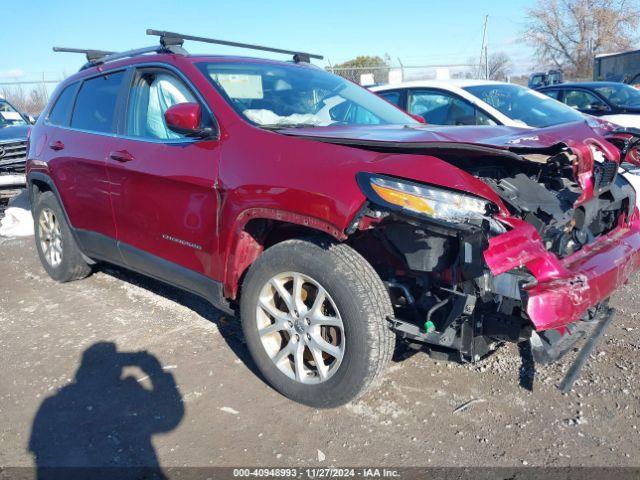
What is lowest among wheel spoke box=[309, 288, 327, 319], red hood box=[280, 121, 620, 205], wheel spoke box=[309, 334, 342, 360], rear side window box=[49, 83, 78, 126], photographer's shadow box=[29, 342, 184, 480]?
photographer's shadow box=[29, 342, 184, 480]

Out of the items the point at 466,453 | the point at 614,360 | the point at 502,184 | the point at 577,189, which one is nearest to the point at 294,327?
the point at 466,453

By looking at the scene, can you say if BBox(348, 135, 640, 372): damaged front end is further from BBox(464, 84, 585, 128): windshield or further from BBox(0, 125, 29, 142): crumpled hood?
BBox(0, 125, 29, 142): crumpled hood

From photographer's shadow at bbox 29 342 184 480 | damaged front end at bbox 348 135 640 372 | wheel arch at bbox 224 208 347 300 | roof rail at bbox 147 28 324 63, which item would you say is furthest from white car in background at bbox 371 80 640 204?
photographer's shadow at bbox 29 342 184 480

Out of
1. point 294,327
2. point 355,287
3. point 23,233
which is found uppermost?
point 355,287

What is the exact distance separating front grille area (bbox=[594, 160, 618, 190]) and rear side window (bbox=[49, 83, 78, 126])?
3.99 m

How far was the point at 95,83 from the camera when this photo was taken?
4.39 meters

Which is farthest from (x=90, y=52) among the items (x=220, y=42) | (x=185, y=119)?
(x=185, y=119)

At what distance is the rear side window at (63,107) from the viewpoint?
15.3ft

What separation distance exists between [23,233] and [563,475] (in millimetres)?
7306

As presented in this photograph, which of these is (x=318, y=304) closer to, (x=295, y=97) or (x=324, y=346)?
(x=324, y=346)

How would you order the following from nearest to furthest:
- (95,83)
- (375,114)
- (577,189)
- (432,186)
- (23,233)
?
1. (432,186)
2. (577,189)
3. (375,114)
4. (95,83)
5. (23,233)

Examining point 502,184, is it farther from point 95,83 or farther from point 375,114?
point 95,83

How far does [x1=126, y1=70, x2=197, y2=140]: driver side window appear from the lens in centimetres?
361

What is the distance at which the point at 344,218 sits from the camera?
2514 millimetres
